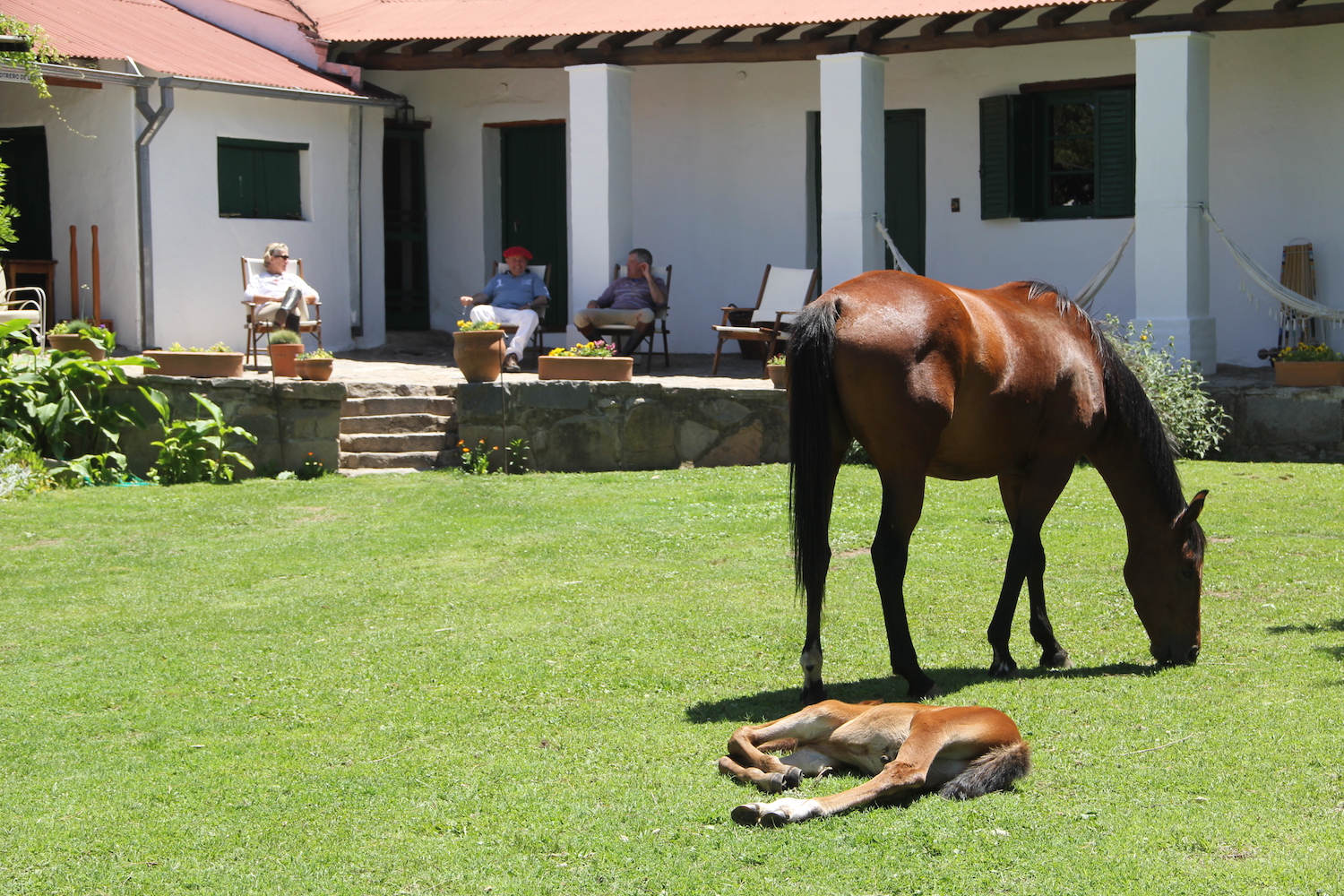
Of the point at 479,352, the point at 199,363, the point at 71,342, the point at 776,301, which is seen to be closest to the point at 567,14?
the point at 776,301

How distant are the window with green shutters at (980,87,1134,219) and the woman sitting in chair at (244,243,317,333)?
6.18m

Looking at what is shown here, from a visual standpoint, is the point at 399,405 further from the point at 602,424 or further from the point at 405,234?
the point at 405,234

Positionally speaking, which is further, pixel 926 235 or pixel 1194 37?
pixel 926 235

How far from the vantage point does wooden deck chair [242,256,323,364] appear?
12.2m

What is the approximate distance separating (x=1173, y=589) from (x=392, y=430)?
23.6 feet

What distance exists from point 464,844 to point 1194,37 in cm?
947

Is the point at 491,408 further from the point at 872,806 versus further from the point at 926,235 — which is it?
the point at 872,806

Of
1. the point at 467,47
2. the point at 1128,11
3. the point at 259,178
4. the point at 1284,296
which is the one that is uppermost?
the point at 467,47

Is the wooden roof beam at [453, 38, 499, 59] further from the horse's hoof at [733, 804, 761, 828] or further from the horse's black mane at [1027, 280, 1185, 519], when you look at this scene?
the horse's hoof at [733, 804, 761, 828]

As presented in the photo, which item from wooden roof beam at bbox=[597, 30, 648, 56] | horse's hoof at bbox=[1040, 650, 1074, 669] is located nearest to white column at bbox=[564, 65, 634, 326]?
wooden roof beam at bbox=[597, 30, 648, 56]

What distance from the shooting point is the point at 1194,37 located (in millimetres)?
10812

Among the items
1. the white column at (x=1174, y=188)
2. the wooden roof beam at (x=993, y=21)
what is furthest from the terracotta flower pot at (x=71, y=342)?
the white column at (x=1174, y=188)

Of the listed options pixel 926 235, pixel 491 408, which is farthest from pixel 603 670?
pixel 926 235

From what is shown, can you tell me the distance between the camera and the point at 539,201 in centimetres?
1527
